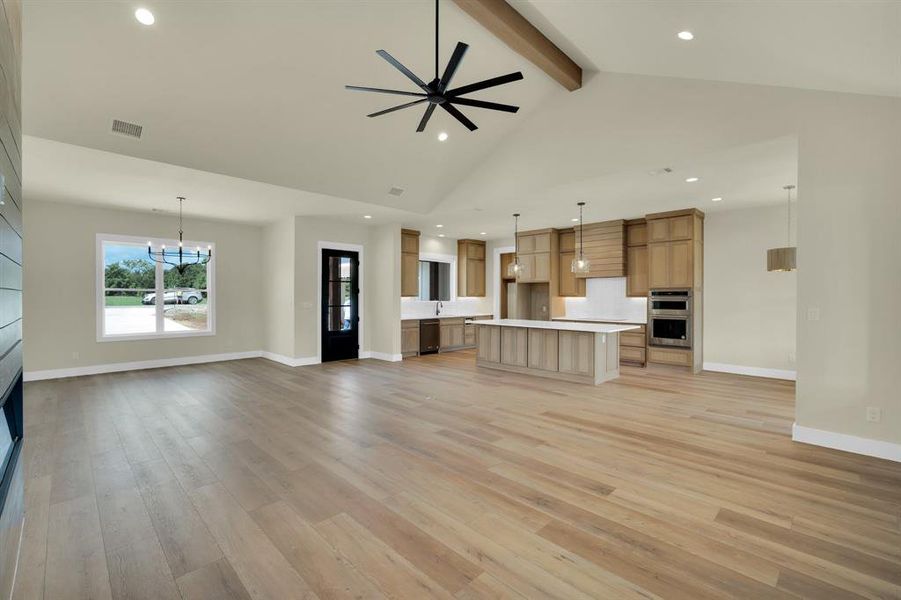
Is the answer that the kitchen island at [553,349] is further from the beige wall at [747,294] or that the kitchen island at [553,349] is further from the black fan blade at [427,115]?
the black fan blade at [427,115]

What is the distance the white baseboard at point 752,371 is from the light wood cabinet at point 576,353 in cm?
285

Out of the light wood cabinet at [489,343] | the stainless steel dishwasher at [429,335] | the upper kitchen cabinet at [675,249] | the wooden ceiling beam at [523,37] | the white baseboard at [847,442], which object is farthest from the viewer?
the stainless steel dishwasher at [429,335]

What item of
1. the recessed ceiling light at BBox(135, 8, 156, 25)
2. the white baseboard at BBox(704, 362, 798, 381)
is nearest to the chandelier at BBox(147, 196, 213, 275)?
the recessed ceiling light at BBox(135, 8, 156, 25)

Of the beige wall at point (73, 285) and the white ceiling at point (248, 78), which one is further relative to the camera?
the beige wall at point (73, 285)

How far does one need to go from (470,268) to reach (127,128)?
25.5 feet

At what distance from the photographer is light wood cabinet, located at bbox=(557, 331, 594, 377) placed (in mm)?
6182

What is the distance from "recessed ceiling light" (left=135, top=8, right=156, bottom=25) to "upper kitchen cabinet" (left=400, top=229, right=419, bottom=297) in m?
5.88

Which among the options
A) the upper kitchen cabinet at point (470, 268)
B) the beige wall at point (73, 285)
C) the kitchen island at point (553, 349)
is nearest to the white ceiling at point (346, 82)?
the beige wall at point (73, 285)

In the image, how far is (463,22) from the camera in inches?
156

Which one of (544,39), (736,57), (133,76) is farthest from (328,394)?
(736,57)

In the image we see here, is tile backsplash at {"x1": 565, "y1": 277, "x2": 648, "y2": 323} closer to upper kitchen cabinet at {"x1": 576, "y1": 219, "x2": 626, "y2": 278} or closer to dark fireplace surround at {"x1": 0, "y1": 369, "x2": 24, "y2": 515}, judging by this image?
upper kitchen cabinet at {"x1": 576, "y1": 219, "x2": 626, "y2": 278}

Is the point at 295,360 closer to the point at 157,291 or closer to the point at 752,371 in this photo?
the point at 157,291

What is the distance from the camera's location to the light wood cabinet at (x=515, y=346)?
276 inches

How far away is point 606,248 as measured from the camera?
26.9 feet
